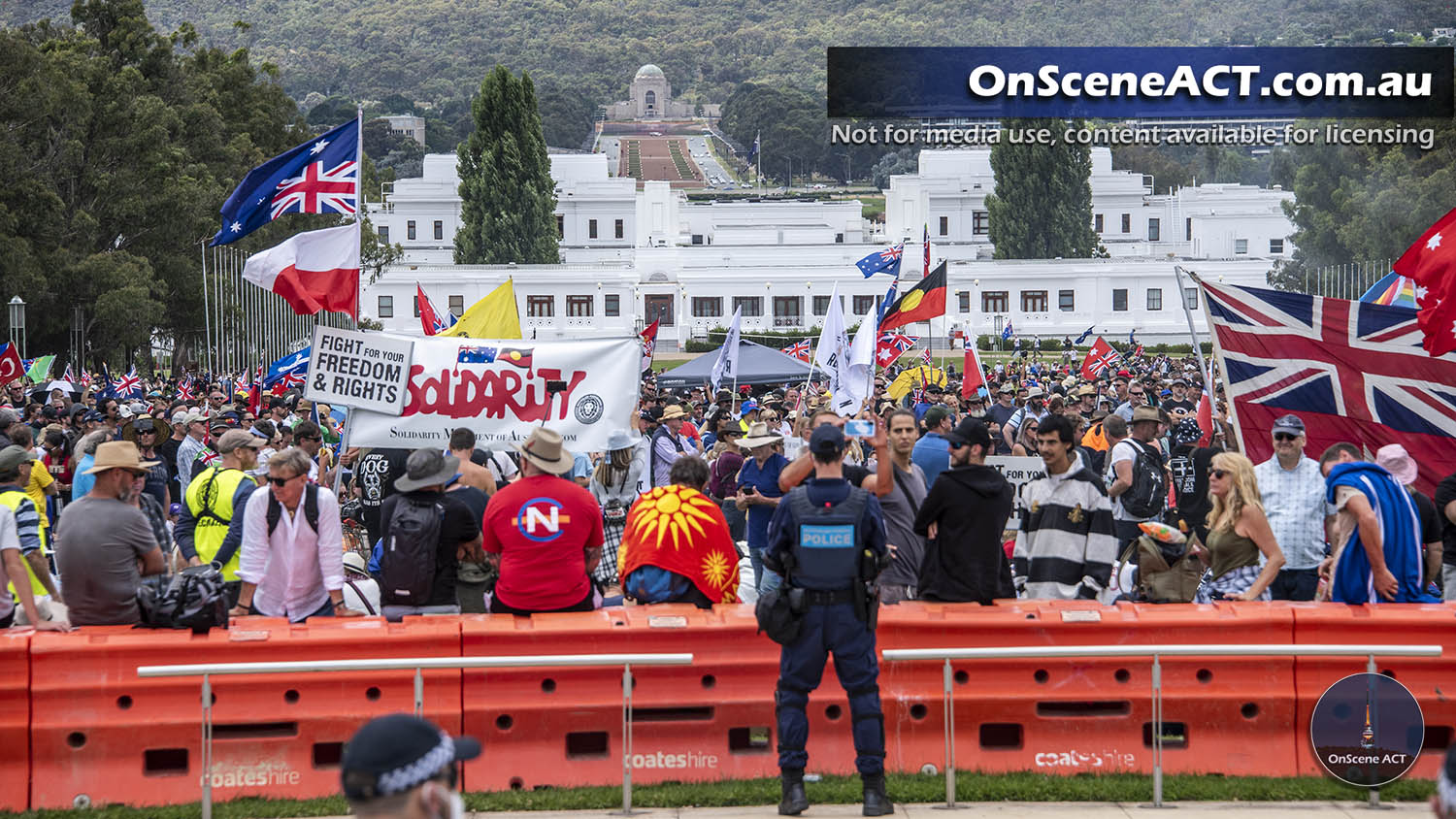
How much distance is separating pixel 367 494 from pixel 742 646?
15.6 ft

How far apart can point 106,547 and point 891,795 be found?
3819 millimetres

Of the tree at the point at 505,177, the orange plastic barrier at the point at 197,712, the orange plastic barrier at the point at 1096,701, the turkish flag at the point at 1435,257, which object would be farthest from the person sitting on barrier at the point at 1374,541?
the tree at the point at 505,177

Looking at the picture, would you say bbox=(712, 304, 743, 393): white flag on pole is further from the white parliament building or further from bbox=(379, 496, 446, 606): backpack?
the white parliament building

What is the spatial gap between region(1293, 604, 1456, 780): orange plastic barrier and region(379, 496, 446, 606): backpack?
415cm

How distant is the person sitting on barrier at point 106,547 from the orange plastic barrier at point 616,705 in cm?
166

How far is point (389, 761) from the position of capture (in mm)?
3588

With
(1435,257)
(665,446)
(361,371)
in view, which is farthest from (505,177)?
(1435,257)

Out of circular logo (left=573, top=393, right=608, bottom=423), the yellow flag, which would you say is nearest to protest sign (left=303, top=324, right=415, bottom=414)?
circular logo (left=573, top=393, right=608, bottom=423)

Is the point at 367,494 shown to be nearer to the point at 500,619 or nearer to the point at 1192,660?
the point at 500,619

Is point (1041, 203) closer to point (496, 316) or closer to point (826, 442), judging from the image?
point (496, 316)

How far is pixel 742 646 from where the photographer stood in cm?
779

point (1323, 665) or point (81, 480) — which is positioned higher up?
point (81, 480)

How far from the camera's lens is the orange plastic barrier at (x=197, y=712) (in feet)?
24.2

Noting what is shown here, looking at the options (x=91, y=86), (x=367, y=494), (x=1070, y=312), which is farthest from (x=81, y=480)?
(x=1070, y=312)
